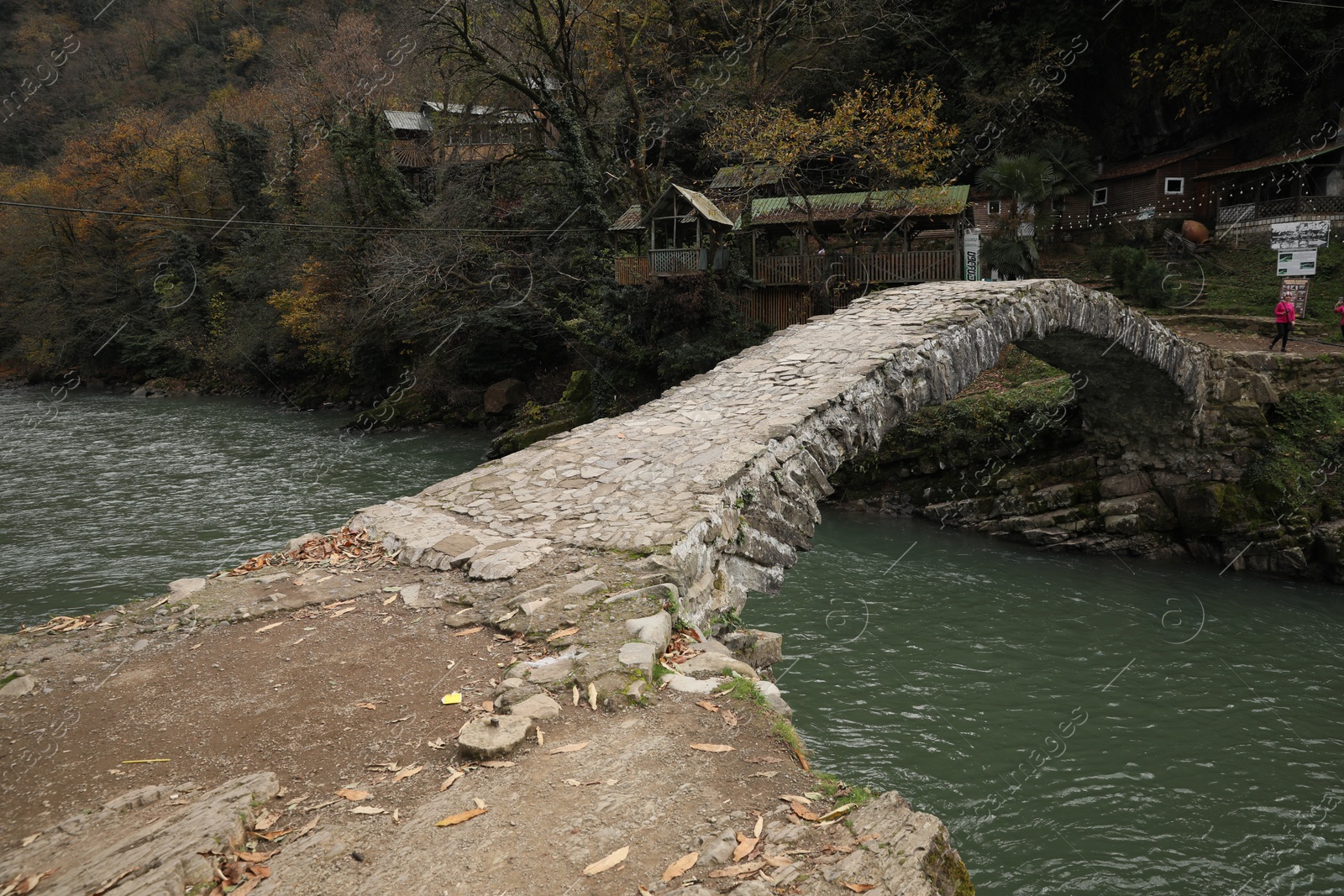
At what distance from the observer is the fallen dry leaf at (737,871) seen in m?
3.05

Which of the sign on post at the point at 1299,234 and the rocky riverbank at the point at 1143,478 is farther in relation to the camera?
the sign on post at the point at 1299,234

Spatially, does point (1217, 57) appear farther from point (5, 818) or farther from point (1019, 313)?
point (5, 818)

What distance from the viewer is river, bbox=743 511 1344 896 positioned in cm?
726

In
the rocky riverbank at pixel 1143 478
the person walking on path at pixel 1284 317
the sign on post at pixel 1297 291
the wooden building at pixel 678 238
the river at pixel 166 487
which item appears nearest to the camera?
the river at pixel 166 487

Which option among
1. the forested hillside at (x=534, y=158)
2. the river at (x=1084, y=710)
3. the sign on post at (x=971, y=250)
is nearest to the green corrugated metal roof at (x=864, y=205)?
the forested hillside at (x=534, y=158)

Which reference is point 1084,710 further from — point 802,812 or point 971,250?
point 971,250

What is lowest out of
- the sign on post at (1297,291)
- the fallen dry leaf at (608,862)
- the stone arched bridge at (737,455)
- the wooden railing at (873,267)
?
the fallen dry leaf at (608,862)

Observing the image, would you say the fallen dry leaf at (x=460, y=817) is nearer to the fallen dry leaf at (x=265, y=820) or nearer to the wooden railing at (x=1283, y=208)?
the fallen dry leaf at (x=265, y=820)

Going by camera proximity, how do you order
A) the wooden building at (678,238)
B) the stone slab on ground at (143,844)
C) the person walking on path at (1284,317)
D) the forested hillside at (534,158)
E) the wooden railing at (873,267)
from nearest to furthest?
1. the stone slab on ground at (143,844)
2. the person walking on path at (1284,317)
3. the wooden building at (678,238)
4. the wooden railing at (873,267)
5. the forested hillside at (534,158)

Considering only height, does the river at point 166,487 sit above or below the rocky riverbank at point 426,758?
below

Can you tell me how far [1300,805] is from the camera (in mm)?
7895

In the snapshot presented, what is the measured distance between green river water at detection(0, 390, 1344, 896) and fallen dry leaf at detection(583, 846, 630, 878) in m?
4.91

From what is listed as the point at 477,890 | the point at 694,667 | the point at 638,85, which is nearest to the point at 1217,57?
the point at 638,85

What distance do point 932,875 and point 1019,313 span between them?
8934 millimetres
